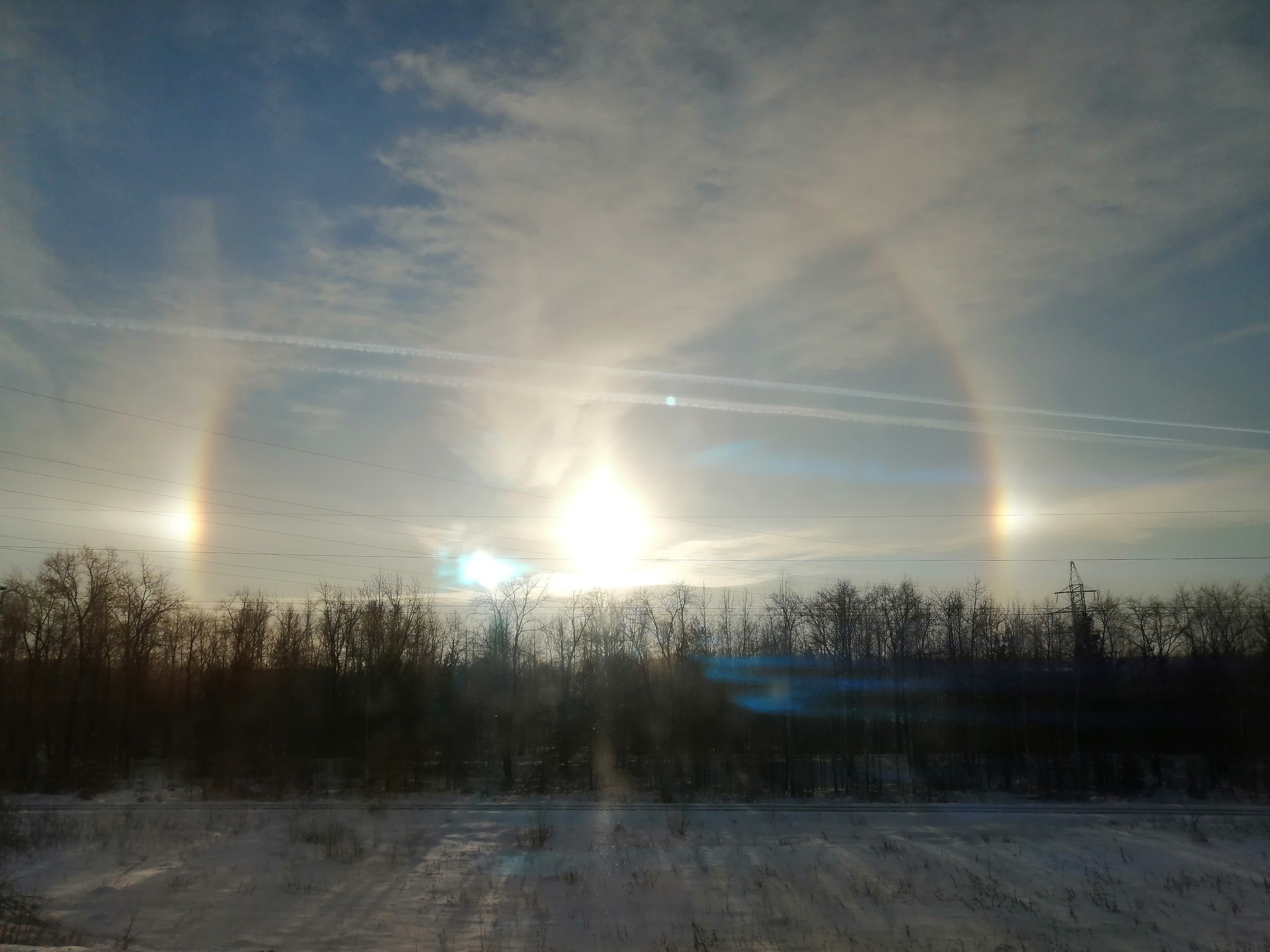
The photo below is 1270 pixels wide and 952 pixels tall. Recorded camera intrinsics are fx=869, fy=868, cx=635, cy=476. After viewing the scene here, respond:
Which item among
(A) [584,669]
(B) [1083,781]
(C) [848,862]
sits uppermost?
(A) [584,669]

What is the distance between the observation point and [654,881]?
18375 mm

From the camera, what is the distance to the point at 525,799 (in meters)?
37.7

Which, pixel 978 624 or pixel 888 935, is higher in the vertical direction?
pixel 978 624

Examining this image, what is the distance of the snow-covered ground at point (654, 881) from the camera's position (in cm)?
1419

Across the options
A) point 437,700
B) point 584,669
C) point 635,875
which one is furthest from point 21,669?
point 635,875

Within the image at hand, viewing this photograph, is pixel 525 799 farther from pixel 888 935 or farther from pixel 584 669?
pixel 888 935

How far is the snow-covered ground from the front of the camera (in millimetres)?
14188

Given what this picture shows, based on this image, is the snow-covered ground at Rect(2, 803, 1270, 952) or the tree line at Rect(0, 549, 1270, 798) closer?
the snow-covered ground at Rect(2, 803, 1270, 952)

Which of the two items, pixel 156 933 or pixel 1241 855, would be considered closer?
pixel 156 933

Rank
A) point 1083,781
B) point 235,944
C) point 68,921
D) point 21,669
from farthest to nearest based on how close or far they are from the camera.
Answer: point 21,669, point 1083,781, point 68,921, point 235,944

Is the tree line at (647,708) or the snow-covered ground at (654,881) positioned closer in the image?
the snow-covered ground at (654,881)

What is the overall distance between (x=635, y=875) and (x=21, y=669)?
55758 mm

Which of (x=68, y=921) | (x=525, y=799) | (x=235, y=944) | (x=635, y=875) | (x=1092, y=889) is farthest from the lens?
(x=525, y=799)

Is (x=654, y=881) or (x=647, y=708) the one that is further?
(x=647, y=708)
